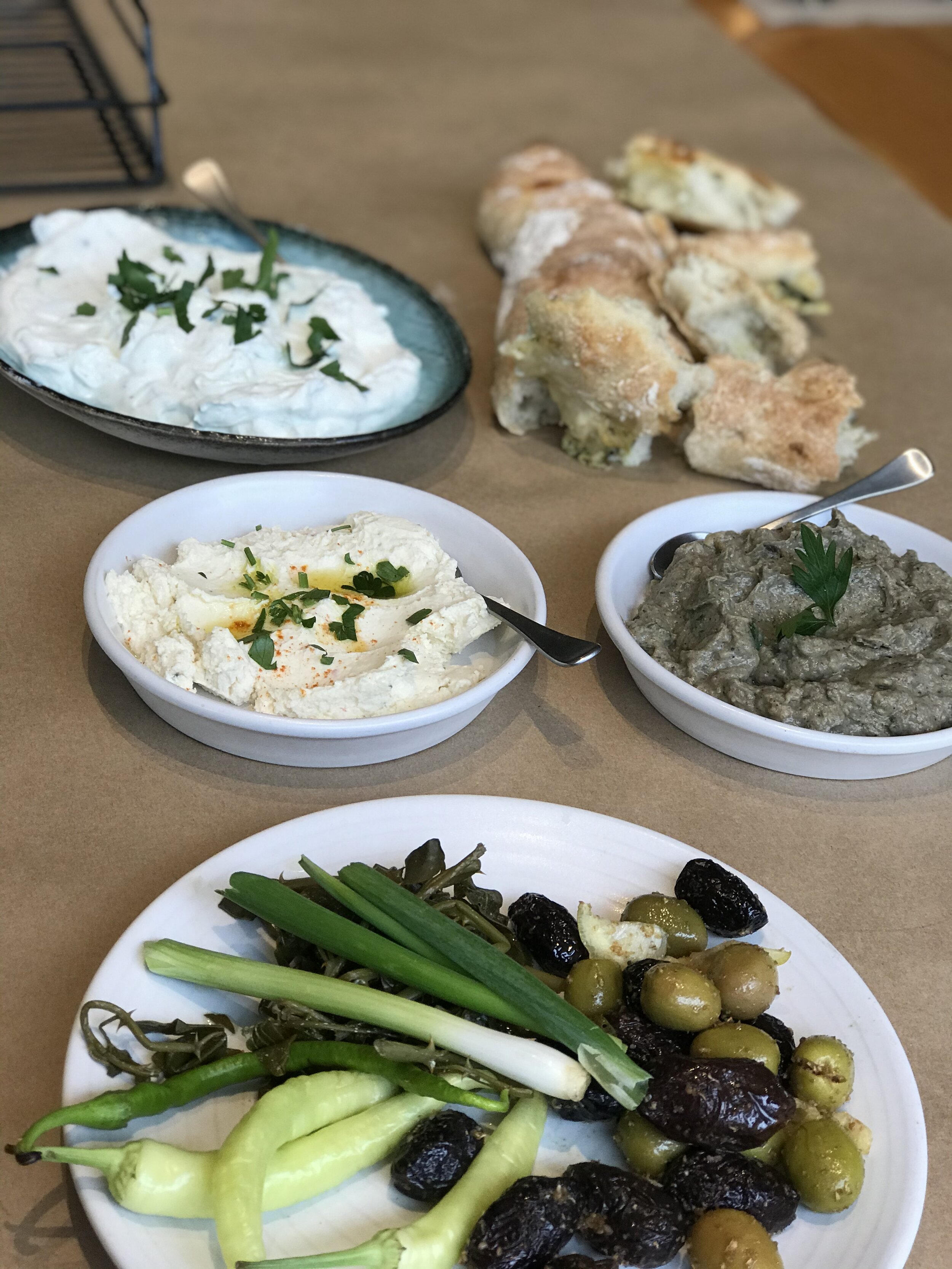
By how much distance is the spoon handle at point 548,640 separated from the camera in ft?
4.70

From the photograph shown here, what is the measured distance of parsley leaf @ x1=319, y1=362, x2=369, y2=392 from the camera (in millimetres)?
1897

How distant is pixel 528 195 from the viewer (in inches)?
106

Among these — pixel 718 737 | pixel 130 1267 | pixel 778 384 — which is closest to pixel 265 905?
pixel 130 1267

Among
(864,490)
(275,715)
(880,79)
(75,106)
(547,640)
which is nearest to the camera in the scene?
(275,715)

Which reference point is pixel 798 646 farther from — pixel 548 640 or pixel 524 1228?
pixel 524 1228

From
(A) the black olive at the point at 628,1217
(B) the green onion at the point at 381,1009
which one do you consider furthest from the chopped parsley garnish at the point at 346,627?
(A) the black olive at the point at 628,1217

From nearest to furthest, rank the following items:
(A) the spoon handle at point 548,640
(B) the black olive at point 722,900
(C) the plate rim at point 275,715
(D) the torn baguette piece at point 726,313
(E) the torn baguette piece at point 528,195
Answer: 1. (B) the black olive at point 722,900
2. (C) the plate rim at point 275,715
3. (A) the spoon handle at point 548,640
4. (D) the torn baguette piece at point 726,313
5. (E) the torn baguette piece at point 528,195

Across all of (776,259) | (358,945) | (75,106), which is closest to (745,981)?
(358,945)

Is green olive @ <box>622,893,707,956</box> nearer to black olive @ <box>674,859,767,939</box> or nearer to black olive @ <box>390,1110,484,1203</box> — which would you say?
black olive @ <box>674,859,767,939</box>

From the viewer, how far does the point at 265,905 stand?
1.11 metres

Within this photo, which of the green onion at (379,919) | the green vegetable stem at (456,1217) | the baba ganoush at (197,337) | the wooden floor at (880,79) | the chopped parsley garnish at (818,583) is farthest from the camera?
the wooden floor at (880,79)

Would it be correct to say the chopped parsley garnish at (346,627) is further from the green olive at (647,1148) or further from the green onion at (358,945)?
the green olive at (647,1148)

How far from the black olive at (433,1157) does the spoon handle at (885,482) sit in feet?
3.84

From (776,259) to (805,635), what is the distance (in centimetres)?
133
